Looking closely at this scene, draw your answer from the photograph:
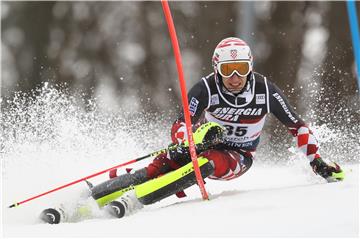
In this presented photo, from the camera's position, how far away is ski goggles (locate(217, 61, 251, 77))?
4891 millimetres

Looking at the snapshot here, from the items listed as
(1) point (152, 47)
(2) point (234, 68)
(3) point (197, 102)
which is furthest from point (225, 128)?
(1) point (152, 47)

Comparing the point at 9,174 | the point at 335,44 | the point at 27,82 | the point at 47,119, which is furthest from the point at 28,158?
the point at 27,82

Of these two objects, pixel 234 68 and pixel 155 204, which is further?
pixel 155 204

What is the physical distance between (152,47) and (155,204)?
11.2m

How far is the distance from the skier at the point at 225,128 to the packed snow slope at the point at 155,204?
0.68 feet

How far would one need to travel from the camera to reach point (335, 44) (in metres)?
13.3

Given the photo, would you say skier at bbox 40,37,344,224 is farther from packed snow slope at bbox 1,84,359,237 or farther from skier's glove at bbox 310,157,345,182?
packed snow slope at bbox 1,84,359,237

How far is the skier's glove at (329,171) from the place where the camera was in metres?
4.92

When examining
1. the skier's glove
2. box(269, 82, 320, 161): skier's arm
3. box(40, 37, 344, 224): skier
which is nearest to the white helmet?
box(40, 37, 344, 224): skier

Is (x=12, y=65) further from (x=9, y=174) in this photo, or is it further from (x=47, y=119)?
(x=9, y=174)

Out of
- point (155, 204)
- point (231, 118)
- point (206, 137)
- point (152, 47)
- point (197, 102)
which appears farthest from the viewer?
point (152, 47)

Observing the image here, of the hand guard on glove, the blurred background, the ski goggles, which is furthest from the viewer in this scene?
the blurred background

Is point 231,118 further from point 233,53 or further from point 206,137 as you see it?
point 233,53

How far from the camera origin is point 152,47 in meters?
16.2
